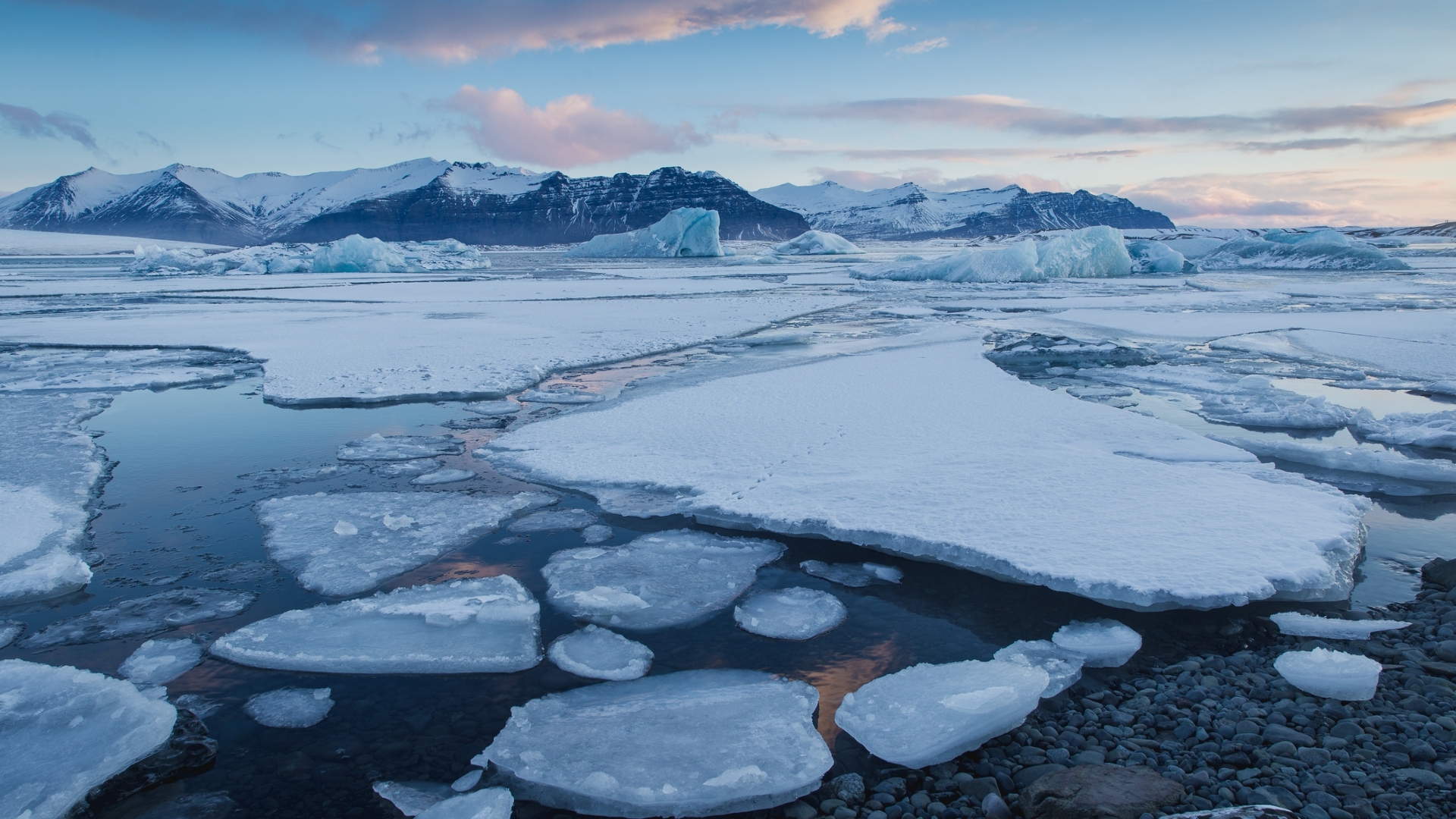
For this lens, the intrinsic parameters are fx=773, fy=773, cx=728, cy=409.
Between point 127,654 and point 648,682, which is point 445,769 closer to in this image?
point 648,682

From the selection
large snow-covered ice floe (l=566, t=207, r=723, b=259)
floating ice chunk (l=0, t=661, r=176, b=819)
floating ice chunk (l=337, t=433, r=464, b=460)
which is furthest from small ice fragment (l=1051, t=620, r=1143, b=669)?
large snow-covered ice floe (l=566, t=207, r=723, b=259)

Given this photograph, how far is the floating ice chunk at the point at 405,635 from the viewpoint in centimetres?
286

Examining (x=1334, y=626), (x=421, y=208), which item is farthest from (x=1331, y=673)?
(x=421, y=208)

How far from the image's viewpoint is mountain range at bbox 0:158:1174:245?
6043 inches

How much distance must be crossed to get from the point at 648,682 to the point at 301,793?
1087mm

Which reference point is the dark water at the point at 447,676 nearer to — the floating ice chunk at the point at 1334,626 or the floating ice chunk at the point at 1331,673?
the floating ice chunk at the point at 1334,626

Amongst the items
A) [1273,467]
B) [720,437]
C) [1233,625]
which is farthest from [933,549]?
[1273,467]

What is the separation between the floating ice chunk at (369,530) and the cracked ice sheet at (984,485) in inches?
22.6

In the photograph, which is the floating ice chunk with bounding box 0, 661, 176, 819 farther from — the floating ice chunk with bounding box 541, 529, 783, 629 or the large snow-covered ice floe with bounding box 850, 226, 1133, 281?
the large snow-covered ice floe with bounding box 850, 226, 1133, 281

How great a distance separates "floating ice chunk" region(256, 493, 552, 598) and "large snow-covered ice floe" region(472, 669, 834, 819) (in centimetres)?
141

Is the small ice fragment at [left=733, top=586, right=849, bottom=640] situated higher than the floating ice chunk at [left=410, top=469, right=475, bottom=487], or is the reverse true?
the floating ice chunk at [left=410, top=469, right=475, bottom=487]

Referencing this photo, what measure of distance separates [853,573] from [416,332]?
29.7 ft

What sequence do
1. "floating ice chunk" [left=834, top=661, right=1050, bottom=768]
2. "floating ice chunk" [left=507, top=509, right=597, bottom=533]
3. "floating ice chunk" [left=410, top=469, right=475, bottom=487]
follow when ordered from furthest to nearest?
"floating ice chunk" [left=410, top=469, right=475, bottom=487] → "floating ice chunk" [left=507, top=509, right=597, bottom=533] → "floating ice chunk" [left=834, top=661, right=1050, bottom=768]

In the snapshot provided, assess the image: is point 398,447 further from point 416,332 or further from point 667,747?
point 416,332
